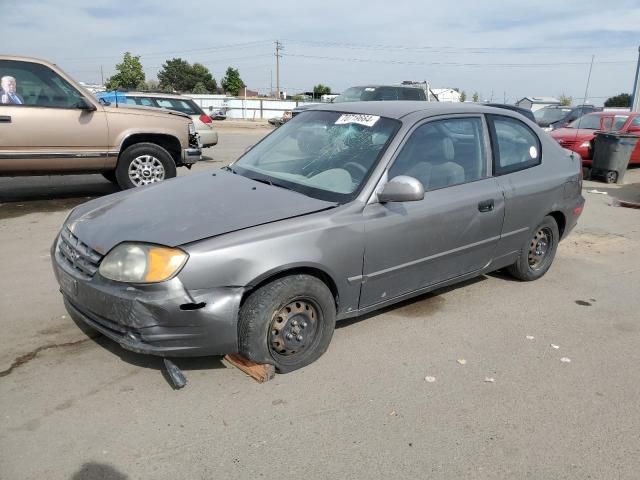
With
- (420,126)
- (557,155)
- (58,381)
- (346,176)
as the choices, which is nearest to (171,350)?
(58,381)

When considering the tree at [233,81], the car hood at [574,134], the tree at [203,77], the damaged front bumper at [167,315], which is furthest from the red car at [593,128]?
the tree at [203,77]

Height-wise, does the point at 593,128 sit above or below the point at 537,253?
above

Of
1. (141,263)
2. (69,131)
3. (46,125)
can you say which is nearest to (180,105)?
(69,131)

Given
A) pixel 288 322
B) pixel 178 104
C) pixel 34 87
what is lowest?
pixel 288 322

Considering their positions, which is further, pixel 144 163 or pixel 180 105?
pixel 180 105

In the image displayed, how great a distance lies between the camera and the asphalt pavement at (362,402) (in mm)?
2434

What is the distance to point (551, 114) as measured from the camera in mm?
18953

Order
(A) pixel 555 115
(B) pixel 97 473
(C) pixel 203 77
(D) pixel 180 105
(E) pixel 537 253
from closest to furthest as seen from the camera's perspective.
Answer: (B) pixel 97 473, (E) pixel 537 253, (D) pixel 180 105, (A) pixel 555 115, (C) pixel 203 77

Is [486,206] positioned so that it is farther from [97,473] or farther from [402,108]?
[97,473]

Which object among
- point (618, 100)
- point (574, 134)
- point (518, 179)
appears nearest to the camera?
point (518, 179)

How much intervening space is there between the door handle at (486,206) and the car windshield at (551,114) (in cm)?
1607

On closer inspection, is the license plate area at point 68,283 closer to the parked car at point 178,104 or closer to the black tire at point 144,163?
the black tire at point 144,163

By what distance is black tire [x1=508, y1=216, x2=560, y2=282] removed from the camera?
4652 mm

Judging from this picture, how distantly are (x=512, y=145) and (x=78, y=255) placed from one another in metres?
3.49
